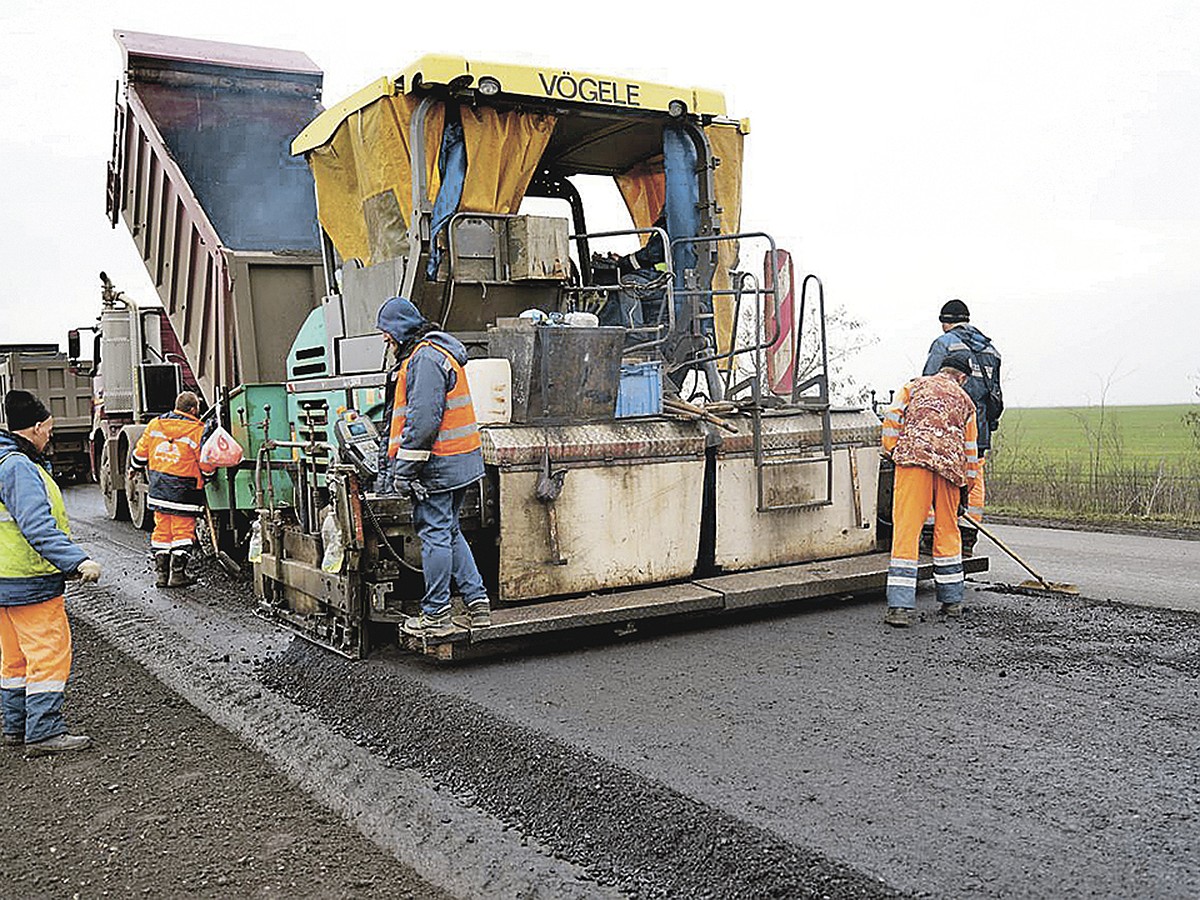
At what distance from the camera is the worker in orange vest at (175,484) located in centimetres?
813

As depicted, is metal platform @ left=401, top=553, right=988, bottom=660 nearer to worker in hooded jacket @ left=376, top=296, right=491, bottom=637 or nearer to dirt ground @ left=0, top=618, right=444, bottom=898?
worker in hooded jacket @ left=376, top=296, right=491, bottom=637

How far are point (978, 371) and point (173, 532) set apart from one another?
5.44m

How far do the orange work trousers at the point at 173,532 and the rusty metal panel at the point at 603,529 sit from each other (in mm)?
3869

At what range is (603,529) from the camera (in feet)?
17.6

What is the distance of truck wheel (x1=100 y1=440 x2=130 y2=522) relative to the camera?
11.4 metres

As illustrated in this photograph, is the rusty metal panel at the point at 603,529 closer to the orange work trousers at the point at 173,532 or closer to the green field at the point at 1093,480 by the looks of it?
the orange work trousers at the point at 173,532

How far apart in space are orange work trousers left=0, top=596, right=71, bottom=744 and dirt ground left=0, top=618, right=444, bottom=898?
6.1 inches

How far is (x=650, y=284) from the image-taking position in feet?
20.6

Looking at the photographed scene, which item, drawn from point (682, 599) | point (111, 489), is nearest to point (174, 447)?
point (111, 489)

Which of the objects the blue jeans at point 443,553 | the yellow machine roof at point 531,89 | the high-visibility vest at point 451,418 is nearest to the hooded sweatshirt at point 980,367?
the yellow machine roof at point 531,89

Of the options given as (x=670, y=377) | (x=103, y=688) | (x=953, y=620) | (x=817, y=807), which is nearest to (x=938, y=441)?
(x=953, y=620)

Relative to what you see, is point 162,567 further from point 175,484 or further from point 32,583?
point 32,583

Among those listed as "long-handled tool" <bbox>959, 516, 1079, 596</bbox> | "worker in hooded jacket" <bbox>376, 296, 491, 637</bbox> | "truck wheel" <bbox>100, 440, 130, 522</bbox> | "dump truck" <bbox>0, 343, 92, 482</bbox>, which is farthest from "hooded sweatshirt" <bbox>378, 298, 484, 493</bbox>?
"dump truck" <bbox>0, 343, 92, 482</bbox>

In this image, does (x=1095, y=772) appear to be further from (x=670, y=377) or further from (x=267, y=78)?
(x=267, y=78)
